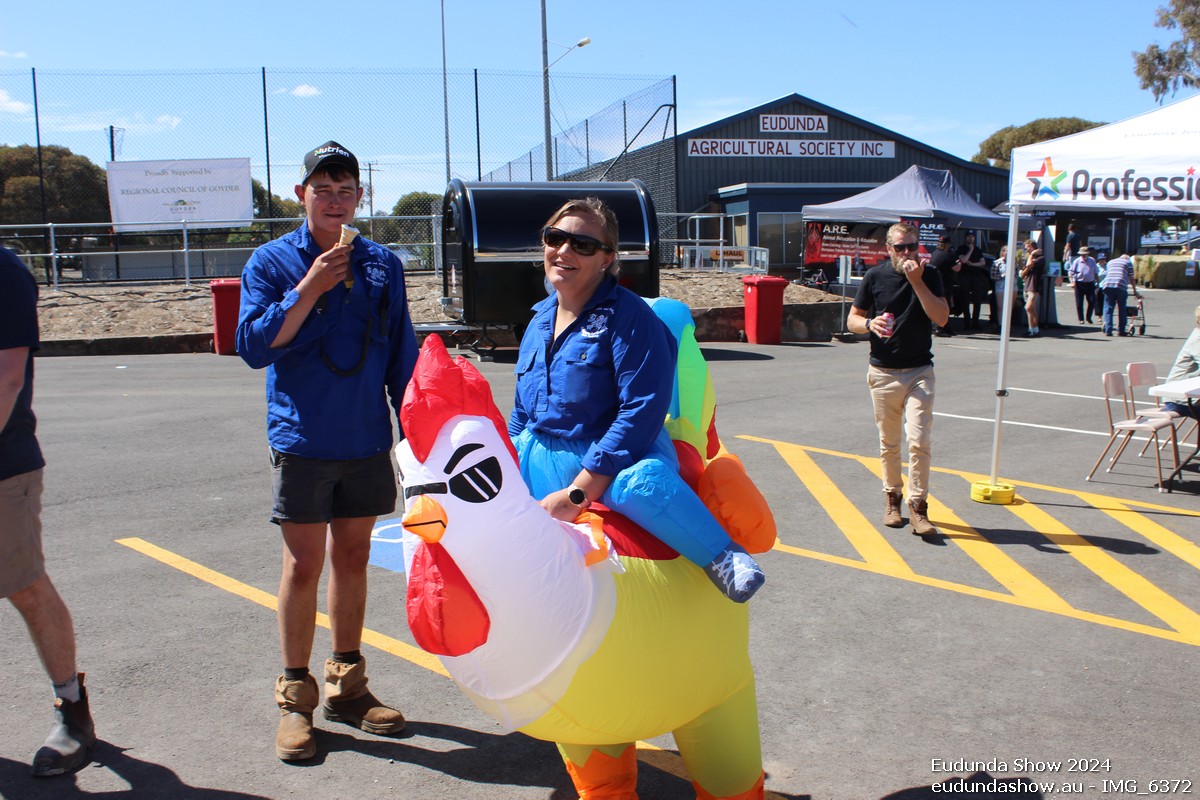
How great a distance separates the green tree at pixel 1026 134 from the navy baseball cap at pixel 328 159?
62.0 meters

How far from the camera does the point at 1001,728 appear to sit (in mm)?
3541

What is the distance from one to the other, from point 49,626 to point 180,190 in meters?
20.8

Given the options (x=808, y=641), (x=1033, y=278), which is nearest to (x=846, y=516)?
(x=808, y=641)

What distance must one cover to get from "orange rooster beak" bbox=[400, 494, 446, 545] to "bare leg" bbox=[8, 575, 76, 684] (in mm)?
1723

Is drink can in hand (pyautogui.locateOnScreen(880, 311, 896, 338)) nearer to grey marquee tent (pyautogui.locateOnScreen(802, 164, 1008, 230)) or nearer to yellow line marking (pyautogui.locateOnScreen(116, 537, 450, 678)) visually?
yellow line marking (pyautogui.locateOnScreen(116, 537, 450, 678))

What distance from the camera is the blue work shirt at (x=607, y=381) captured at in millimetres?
2576

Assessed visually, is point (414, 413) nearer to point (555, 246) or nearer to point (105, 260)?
point (555, 246)

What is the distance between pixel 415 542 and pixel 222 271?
20.2 meters

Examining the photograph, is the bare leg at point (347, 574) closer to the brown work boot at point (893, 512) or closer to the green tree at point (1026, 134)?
the brown work boot at point (893, 512)

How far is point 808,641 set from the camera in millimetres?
4320

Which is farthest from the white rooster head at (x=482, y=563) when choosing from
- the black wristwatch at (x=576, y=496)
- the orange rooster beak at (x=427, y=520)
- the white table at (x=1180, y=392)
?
the white table at (x=1180, y=392)

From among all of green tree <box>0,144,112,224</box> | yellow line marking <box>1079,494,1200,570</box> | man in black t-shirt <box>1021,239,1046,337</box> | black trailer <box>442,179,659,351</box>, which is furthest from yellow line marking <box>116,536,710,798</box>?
green tree <box>0,144,112,224</box>

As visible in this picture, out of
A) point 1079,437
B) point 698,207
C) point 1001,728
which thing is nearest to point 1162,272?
point 698,207

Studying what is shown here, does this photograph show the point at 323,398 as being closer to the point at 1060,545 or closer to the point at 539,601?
the point at 539,601
